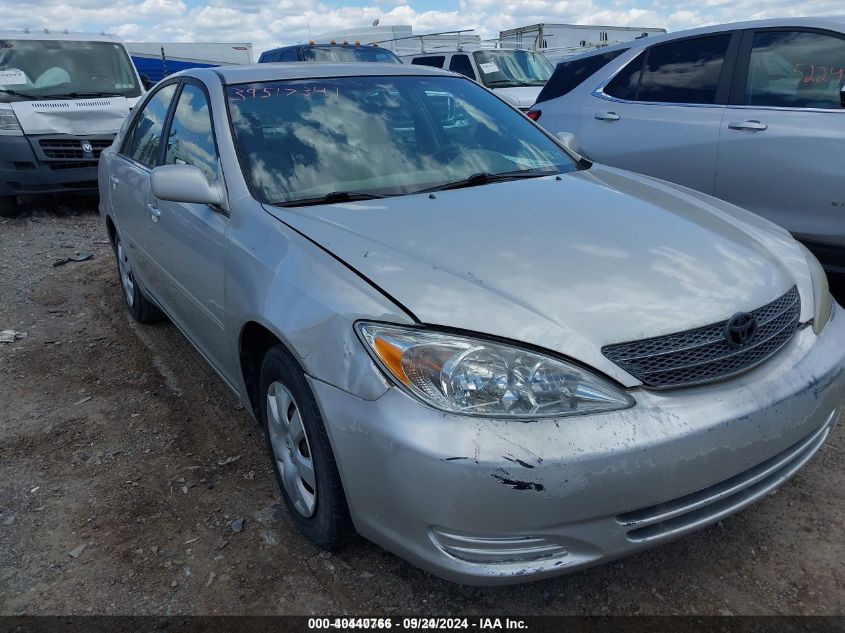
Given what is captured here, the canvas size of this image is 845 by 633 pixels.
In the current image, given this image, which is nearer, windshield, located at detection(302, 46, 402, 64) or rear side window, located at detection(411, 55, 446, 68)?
rear side window, located at detection(411, 55, 446, 68)

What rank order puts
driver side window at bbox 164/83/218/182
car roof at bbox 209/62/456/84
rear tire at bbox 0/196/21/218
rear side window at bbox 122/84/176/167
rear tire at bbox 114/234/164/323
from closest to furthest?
1. driver side window at bbox 164/83/218/182
2. car roof at bbox 209/62/456/84
3. rear side window at bbox 122/84/176/167
4. rear tire at bbox 114/234/164/323
5. rear tire at bbox 0/196/21/218

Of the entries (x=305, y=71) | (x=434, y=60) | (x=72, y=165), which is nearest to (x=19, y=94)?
(x=72, y=165)

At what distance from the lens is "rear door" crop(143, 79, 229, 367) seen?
2738 millimetres

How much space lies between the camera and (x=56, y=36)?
8633 millimetres

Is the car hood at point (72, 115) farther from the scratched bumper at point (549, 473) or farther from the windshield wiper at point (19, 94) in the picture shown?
the scratched bumper at point (549, 473)

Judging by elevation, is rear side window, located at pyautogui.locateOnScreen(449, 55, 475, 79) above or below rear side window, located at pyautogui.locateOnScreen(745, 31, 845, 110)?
below

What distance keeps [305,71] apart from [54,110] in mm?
6049

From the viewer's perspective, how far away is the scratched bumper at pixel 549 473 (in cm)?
171

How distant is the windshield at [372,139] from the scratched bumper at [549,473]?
1.06 metres

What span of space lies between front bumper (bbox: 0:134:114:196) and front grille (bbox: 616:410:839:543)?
313 inches

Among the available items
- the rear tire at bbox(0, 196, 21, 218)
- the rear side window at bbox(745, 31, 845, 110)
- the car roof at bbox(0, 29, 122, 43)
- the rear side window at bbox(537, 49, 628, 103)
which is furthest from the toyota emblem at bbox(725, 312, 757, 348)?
the car roof at bbox(0, 29, 122, 43)

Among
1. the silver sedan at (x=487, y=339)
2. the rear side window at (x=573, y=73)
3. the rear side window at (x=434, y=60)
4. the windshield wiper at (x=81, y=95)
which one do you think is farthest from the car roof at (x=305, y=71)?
the rear side window at (x=434, y=60)

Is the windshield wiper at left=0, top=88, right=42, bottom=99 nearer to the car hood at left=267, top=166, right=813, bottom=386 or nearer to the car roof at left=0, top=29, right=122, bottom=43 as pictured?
the car roof at left=0, top=29, right=122, bottom=43

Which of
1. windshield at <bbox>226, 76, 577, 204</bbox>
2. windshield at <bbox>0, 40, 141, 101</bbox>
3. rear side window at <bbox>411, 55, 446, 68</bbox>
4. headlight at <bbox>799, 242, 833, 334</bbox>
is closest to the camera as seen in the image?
headlight at <bbox>799, 242, 833, 334</bbox>
